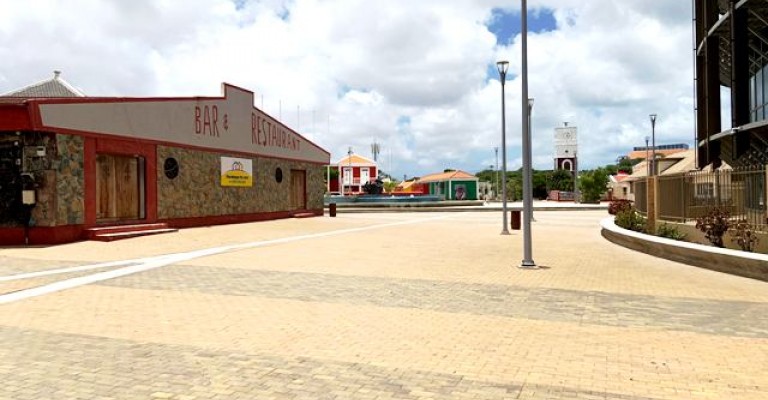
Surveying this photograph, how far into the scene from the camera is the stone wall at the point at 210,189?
2305 cm

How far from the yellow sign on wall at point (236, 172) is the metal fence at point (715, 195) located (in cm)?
1834

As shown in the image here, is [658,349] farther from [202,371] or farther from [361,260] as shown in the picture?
[361,260]

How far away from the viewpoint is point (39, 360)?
5.68 m

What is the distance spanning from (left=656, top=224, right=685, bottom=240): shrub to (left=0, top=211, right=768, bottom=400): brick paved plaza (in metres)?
3.08

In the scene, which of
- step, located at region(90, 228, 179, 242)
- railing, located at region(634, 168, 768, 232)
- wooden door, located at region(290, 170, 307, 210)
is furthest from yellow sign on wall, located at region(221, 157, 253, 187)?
railing, located at region(634, 168, 768, 232)

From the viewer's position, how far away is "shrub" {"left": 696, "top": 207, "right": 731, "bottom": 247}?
13.2 m

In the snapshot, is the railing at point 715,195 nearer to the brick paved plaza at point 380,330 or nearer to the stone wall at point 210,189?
the brick paved plaza at point 380,330

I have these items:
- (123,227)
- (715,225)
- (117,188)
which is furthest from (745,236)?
(117,188)

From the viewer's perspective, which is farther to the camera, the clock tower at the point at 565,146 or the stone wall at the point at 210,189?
the clock tower at the point at 565,146

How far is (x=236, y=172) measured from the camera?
27.7 m

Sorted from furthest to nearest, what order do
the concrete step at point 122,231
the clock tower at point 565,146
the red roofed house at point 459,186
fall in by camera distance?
the clock tower at point 565,146 → the red roofed house at point 459,186 → the concrete step at point 122,231

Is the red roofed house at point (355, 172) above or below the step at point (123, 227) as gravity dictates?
above

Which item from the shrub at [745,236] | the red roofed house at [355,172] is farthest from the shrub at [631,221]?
the red roofed house at [355,172]

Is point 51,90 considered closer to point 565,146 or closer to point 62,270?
point 62,270
